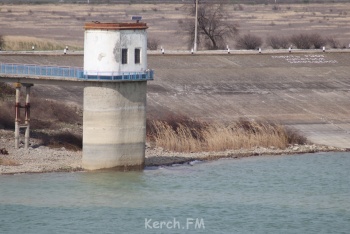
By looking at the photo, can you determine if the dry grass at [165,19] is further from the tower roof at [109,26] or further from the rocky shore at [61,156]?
the tower roof at [109,26]

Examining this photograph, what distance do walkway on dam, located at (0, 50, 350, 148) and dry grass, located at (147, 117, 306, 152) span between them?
2.73 m

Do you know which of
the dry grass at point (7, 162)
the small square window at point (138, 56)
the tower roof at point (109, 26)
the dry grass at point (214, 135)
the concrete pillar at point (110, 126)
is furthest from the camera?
the dry grass at point (214, 135)

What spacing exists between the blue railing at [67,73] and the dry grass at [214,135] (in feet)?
18.2

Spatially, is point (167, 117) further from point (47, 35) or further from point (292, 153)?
point (47, 35)

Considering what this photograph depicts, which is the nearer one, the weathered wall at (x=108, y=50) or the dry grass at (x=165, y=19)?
the weathered wall at (x=108, y=50)

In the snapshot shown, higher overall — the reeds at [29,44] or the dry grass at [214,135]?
the reeds at [29,44]

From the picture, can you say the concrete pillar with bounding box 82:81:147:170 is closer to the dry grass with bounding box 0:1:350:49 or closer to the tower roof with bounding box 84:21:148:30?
the tower roof with bounding box 84:21:148:30

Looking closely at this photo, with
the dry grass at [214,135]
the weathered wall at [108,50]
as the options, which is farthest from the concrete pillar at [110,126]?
the dry grass at [214,135]

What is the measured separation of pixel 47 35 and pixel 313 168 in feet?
202

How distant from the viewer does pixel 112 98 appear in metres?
57.0

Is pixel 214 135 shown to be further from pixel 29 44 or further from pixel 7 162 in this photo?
pixel 29 44

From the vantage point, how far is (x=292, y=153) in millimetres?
64125

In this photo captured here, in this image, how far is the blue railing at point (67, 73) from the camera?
57.1 m

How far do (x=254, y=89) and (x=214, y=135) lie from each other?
630 inches
